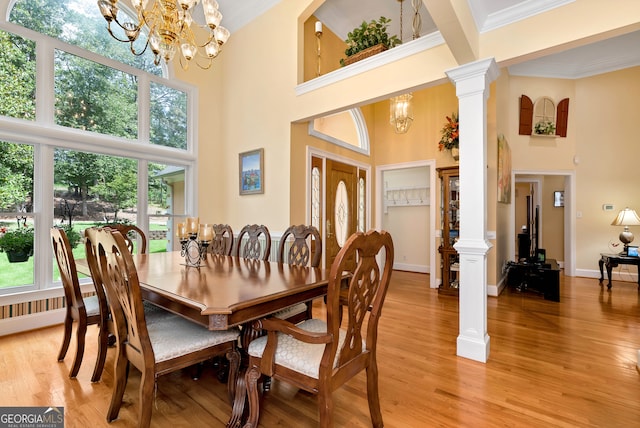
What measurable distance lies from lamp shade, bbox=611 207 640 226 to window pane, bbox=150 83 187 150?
7.15 m

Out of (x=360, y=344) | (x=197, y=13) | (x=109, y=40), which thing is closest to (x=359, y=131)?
(x=197, y=13)

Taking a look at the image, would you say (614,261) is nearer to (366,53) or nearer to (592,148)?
(592,148)

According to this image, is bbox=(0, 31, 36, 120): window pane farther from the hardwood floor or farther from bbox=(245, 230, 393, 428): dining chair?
bbox=(245, 230, 393, 428): dining chair

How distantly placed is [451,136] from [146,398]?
183 inches

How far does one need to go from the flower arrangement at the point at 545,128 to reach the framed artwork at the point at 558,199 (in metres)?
1.86

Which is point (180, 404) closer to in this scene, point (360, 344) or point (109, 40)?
point (360, 344)

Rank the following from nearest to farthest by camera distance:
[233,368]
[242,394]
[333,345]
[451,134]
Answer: [333,345] < [242,394] < [233,368] < [451,134]

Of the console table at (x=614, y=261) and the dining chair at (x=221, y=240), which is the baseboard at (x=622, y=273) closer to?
the console table at (x=614, y=261)

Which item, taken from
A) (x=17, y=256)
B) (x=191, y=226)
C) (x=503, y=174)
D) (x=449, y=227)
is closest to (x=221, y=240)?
(x=191, y=226)

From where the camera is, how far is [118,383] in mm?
1587

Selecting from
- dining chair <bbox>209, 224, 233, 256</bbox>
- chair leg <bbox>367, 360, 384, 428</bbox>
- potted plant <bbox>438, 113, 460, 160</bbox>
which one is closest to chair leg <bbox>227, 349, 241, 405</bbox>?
chair leg <bbox>367, 360, 384, 428</bbox>

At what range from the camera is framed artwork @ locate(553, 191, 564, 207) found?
6.64 metres

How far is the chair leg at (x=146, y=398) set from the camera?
1.37 metres

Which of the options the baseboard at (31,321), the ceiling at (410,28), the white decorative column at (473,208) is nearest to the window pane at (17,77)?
the baseboard at (31,321)
